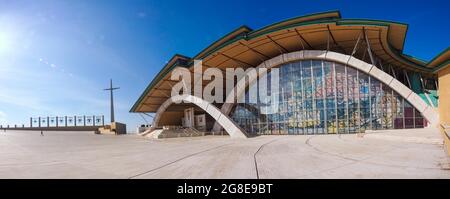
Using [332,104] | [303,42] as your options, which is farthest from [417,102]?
[303,42]

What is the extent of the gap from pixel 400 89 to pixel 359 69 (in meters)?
4.40

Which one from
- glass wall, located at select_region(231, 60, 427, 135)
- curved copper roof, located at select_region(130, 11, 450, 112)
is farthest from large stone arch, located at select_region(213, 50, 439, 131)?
curved copper roof, located at select_region(130, 11, 450, 112)

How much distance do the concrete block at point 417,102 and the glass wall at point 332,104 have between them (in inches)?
45.6

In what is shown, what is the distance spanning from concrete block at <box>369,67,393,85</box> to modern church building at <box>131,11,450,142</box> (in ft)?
0.30

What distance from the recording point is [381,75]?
2561 centimetres

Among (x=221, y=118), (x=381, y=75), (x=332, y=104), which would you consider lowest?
(x=221, y=118)

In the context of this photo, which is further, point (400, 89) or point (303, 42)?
point (303, 42)

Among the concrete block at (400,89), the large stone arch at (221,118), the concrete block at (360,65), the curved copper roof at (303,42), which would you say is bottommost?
the large stone arch at (221,118)

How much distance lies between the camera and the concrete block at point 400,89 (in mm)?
24406

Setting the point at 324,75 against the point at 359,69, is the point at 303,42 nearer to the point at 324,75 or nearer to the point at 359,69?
the point at 324,75

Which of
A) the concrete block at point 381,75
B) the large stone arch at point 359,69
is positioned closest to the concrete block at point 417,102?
the large stone arch at point 359,69

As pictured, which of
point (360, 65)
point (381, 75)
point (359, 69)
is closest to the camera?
point (381, 75)

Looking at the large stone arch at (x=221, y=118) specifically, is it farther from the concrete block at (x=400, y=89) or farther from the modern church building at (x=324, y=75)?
the concrete block at (x=400, y=89)
